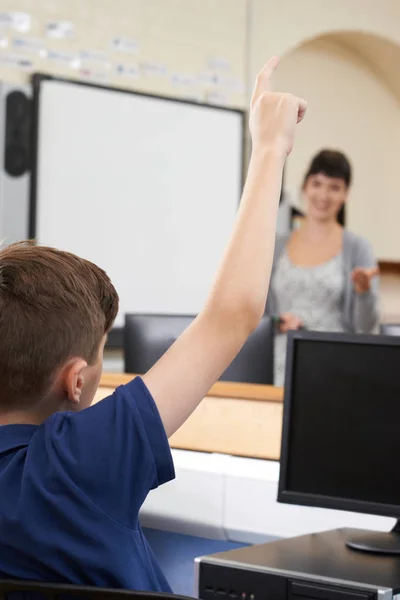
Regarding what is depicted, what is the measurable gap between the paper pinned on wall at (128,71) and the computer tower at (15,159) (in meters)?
0.53

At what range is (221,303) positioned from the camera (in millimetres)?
978

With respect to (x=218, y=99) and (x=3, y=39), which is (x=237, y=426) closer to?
(x=3, y=39)

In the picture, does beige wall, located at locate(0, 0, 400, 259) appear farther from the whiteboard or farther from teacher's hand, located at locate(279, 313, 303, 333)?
teacher's hand, located at locate(279, 313, 303, 333)

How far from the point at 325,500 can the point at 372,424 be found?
0.15m

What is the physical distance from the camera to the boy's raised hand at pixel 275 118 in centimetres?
102

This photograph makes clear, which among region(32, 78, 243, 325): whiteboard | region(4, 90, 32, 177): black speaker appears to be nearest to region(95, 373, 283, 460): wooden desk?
region(32, 78, 243, 325): whiteboard

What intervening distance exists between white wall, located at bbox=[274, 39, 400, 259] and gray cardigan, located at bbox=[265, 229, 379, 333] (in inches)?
86.4

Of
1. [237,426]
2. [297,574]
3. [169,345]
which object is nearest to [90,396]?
[297,574]

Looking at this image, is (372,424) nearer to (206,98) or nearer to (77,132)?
(77,132)

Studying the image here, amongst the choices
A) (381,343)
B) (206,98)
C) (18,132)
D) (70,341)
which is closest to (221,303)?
(70,341)

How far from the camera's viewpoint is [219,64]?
527 cm

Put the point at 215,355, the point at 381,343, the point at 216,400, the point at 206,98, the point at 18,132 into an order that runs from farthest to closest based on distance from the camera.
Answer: the point at 206,98 < the point at 18,132 < the point at 216,400 < the point at 381,343 < the point at 215,355

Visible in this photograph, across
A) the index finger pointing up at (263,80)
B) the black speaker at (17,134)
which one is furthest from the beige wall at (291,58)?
the index finger pointing up at (263,80)

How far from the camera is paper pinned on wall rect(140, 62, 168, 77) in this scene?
4930 millimetres
